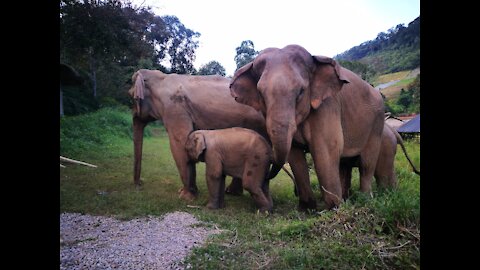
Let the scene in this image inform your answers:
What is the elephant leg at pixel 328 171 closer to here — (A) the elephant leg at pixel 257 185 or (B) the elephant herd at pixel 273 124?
(B) the elephant herd at pixel 273 124

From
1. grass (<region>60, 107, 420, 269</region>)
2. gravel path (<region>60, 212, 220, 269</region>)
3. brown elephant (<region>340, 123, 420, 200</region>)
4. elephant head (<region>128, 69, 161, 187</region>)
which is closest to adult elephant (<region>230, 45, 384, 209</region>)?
brown elephant (<region>340, 123, 420, 200</region>)

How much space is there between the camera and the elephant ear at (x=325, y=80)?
99.0 inches

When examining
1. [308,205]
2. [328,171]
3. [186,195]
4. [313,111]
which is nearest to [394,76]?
[313,111]

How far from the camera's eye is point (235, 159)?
3076 millimetres

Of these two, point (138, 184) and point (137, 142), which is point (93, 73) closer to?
point (138, 184)

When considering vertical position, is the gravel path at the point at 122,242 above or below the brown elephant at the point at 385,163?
below

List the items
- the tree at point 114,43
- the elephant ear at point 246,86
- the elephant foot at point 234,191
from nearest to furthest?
the tree at point 114,43
the elephant ear at point 246,86
the elephant foot at point 234,191

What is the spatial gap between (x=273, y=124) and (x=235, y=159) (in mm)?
1063

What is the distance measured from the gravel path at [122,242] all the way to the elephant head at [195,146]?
1.21m

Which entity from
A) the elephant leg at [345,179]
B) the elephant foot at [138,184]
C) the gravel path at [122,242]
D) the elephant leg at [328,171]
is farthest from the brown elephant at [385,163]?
the elephant foot at [138,184]
